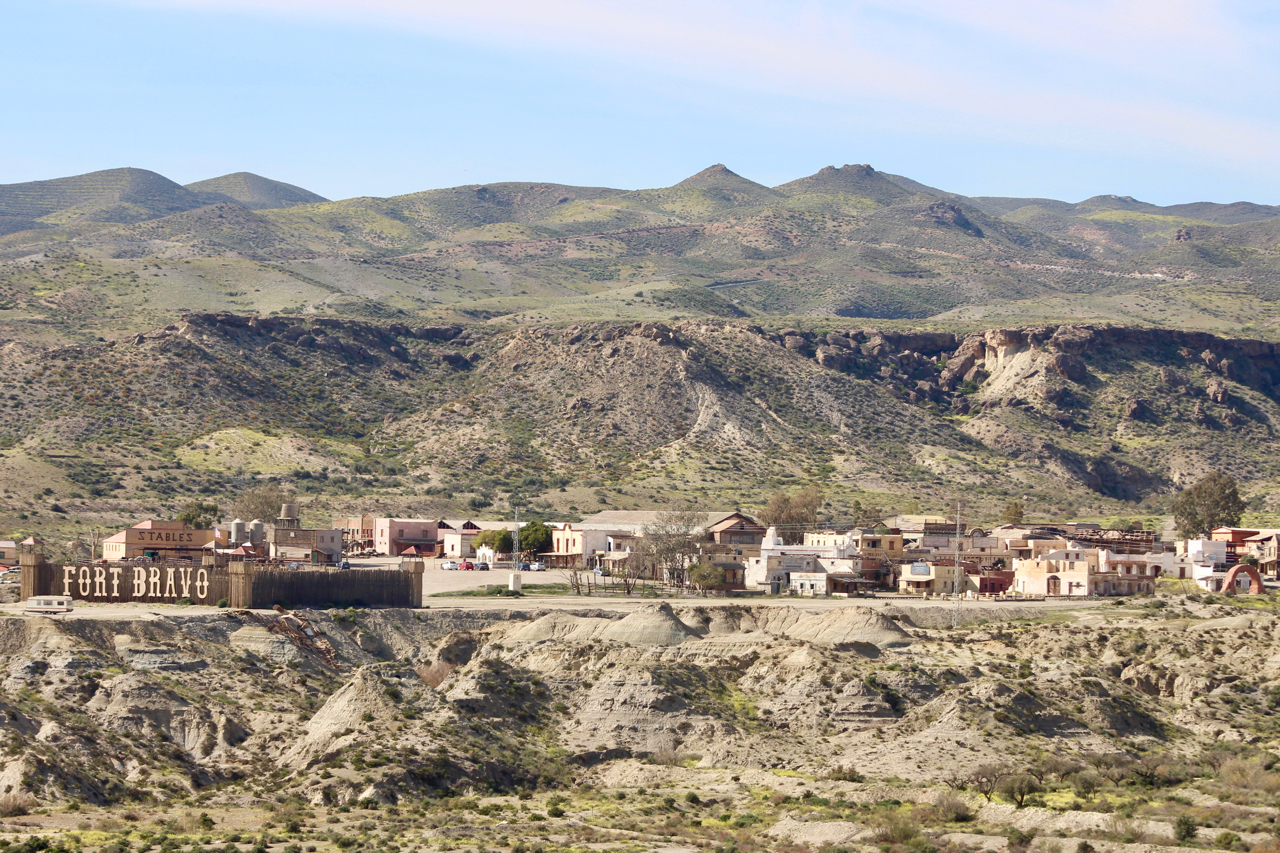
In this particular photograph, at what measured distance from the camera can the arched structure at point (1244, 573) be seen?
111m

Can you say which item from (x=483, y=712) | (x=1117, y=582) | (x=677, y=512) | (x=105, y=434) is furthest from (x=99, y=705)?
(x=105, y=434)

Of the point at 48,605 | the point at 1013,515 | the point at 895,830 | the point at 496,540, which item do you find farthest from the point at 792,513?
the point at 895,830

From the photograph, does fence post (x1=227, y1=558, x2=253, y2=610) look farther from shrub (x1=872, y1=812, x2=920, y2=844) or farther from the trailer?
shrub (x1=872, y1=812, x2=920, y2=844)

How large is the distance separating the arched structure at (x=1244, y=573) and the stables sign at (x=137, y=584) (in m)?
59.3

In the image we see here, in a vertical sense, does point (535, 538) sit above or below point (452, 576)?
above

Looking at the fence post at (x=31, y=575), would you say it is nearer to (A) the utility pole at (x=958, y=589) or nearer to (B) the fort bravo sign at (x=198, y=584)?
(B) the fort bravo sign at (x=198, y=584)

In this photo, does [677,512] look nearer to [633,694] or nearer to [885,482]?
[885,482]

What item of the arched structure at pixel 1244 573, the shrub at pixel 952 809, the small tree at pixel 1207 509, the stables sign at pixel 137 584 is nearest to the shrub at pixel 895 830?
the shrub at pixel 952 809

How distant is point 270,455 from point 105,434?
1445cm

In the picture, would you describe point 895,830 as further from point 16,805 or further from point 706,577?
point 706,577

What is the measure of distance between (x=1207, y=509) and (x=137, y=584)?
85.3 metres

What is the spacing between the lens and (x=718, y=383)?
7790 inches

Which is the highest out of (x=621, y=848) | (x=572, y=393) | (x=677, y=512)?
Answer: (x=572, y=393)

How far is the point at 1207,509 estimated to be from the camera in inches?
5600
